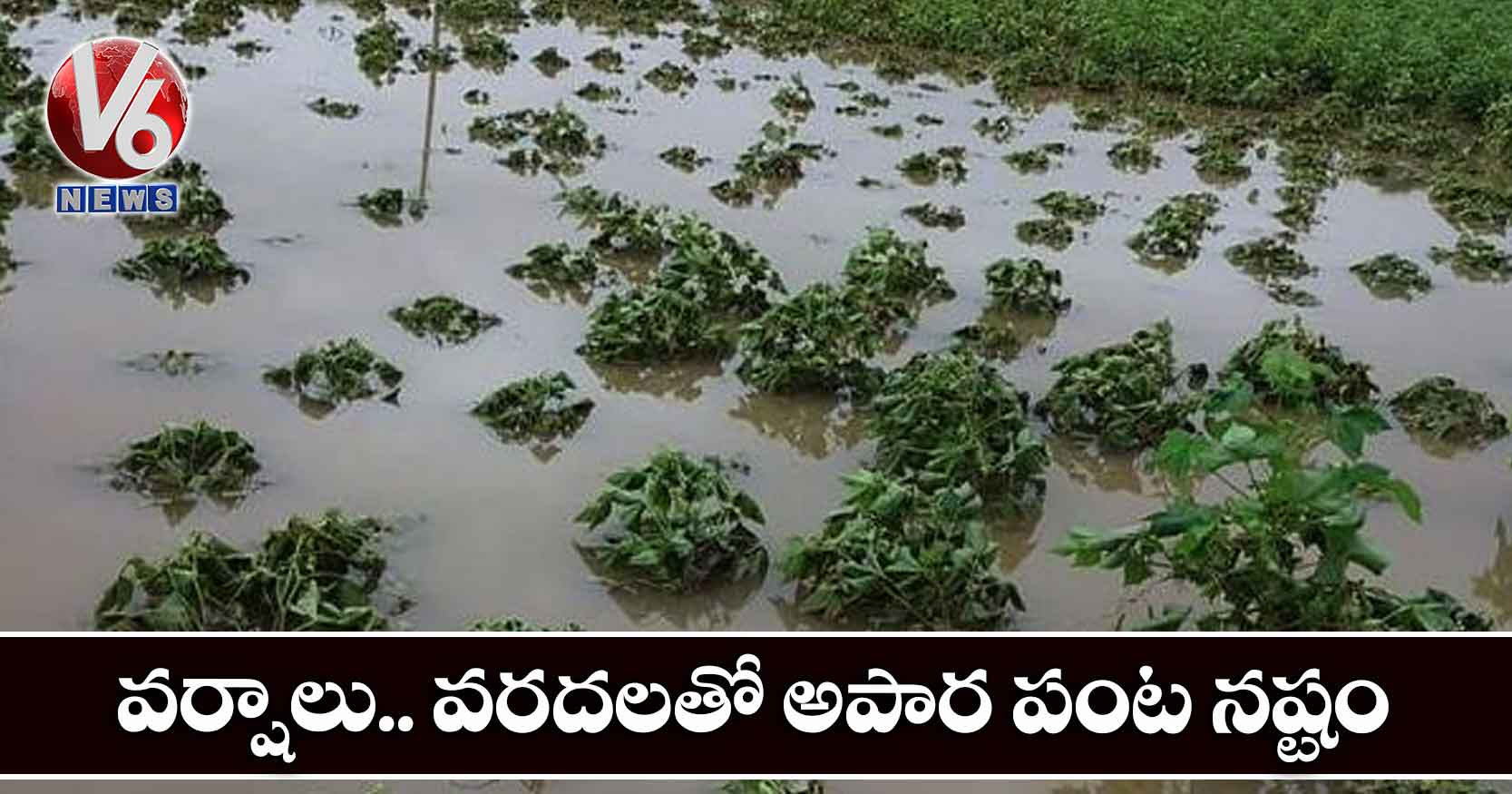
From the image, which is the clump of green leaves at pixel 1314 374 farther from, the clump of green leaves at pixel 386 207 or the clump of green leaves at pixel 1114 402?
the clump of green leaves at pixel 386 207

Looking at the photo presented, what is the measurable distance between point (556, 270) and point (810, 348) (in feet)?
7.37

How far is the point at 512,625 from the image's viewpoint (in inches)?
236

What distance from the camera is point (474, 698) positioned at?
15.0 feet

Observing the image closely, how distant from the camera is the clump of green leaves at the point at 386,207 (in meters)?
11.0

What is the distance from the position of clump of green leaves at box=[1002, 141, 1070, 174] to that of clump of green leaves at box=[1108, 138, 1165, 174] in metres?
0.44

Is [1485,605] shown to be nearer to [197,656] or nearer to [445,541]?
[445,541]

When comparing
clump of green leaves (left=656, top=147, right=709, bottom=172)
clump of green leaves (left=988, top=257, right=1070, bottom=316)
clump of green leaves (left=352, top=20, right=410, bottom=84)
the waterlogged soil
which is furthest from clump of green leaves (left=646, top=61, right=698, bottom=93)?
clump of green leaves (left=988, top=257, right=1070, bottom=316)

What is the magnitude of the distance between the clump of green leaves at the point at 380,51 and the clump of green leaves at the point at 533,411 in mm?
7242

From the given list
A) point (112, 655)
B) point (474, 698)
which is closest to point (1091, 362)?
→ point (474, 698)

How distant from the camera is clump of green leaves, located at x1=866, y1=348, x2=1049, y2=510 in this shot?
24.5 feet

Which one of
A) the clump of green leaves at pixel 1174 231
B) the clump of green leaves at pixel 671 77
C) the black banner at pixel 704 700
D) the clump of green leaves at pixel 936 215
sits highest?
the clump of green leaves at pixel 671 77

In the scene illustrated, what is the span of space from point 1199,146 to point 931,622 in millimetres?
9144

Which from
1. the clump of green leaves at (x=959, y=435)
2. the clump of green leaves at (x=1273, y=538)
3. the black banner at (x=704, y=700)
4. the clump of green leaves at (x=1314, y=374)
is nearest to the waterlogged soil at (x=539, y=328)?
the clump of green leaves at (x=959, y=435)

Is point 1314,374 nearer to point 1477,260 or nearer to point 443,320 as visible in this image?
point 1477,260
